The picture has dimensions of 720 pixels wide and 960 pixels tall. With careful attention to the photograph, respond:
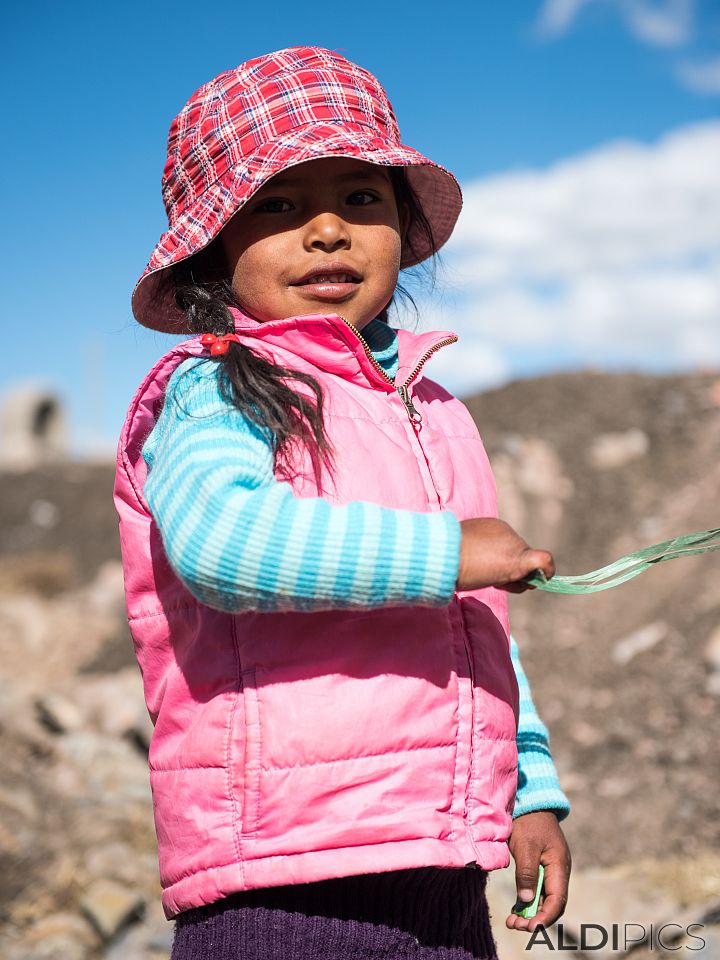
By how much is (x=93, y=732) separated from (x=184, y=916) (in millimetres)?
6077

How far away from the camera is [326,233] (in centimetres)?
157

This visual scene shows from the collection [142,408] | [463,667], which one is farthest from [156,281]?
[463,667]

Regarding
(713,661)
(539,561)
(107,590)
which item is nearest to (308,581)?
(539,561)

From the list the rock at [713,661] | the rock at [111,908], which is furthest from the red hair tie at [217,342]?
the rock at [713,661]

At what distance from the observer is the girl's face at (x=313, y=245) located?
1590 millimetres

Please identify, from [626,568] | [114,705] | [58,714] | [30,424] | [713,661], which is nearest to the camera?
[626,568]

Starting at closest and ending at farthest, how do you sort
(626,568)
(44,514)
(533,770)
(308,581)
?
(308,581) < (626,568) < (533,770) < (44,514)

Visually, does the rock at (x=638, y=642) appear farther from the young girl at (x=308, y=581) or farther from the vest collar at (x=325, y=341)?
the vest collar at (x=325, y=341)

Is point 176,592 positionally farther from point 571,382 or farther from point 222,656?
point 571,382

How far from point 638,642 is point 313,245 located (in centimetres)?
638

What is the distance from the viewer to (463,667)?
4.71ft

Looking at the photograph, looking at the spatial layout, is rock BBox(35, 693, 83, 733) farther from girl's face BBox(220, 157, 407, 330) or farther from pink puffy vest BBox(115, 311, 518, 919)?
girl's face BBox(220, 157, 407, 330)

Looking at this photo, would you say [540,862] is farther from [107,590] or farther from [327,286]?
[107,590]

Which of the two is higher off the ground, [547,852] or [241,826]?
[241,826]
